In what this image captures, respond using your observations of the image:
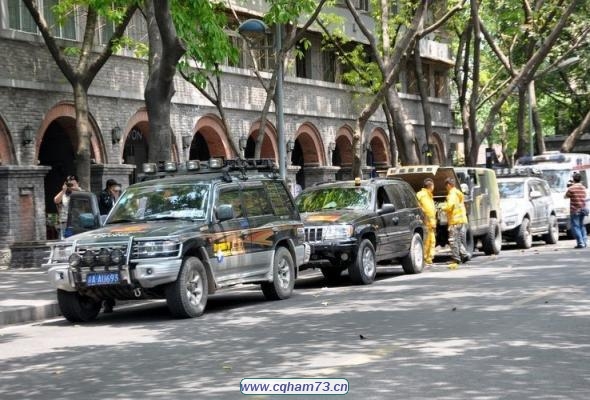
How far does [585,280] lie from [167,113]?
7.60 m

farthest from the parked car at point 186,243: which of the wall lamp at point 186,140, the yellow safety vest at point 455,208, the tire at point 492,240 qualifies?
the wall lamp at point 186,140

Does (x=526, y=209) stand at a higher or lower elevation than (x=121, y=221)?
lower

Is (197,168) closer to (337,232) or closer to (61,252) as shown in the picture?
(61,252)

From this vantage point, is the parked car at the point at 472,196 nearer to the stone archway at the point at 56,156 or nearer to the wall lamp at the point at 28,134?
the wall lamp at the point at 28,134

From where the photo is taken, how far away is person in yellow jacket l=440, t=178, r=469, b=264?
22.5 metres

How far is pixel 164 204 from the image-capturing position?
1484 centimetres

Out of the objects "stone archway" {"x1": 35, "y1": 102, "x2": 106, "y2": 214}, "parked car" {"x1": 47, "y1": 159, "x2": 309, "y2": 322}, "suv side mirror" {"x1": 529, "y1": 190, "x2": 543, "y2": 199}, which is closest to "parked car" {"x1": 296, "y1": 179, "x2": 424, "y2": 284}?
"parked car" {"x1": 47, "y1": 159, "x2": 309, "y2": 322}

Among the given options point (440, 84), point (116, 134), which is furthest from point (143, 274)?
point (440, 84)

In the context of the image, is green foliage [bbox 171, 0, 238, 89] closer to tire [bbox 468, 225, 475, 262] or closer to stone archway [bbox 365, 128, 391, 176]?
tire [bbox 468, 225, 475, 262]

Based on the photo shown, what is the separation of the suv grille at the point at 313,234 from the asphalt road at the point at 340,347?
1640 mm

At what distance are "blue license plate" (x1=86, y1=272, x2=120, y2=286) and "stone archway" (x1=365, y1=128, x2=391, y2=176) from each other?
30.2 m

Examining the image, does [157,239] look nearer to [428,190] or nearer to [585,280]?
[585,280]

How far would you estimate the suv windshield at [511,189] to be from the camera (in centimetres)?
2848

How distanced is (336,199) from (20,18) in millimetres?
9513
